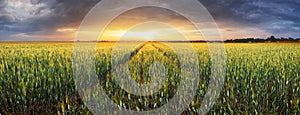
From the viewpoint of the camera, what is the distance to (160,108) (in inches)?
148

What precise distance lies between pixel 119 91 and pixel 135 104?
2.05 ft

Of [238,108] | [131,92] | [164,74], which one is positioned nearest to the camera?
[238,108]

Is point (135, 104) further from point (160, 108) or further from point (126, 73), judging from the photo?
point (126, 73)

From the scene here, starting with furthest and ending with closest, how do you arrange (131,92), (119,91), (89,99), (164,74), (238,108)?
(164,74) < (119,91) < (131,92) < (89,99) < (238,108)

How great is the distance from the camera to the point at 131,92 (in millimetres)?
4180

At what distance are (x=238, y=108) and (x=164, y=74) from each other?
1768mm

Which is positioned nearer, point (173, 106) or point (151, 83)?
point (173, 106)

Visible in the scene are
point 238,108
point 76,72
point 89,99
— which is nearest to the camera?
point 238,108

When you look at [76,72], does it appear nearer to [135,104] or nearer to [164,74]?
[164,74]

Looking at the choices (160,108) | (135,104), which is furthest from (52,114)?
(160,108)

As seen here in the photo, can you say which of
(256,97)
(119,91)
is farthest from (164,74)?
(256,97)

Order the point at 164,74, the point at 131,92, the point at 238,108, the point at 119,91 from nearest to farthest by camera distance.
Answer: the point at 238,108 < the point at 131,92 < the point at 119,91 < the point at 164,74

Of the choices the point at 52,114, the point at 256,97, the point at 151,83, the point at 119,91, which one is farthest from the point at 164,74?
the point at 52,114

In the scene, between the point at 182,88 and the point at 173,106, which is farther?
the point at 182,88
